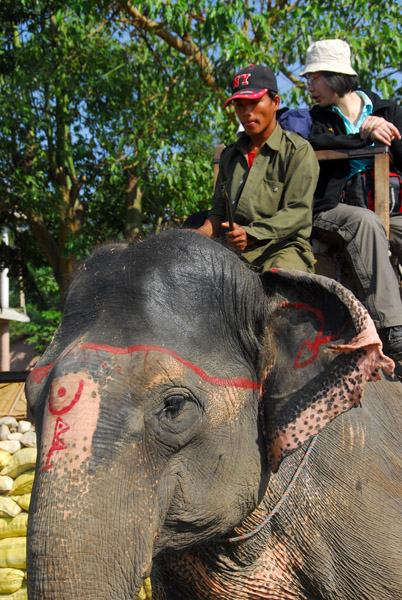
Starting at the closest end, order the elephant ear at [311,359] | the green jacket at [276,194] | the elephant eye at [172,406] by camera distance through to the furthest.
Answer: the elephant eye at [172,406] < the elephant ear at [311,359] < the green jacket at [276,194]

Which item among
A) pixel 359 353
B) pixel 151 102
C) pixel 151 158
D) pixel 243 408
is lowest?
pixel 243 408

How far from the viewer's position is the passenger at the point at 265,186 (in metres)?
2.54

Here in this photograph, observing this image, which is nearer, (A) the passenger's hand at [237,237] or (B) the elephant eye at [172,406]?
(B) the elephant eye at [172,406]

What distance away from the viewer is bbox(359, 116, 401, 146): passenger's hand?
10.5 feet

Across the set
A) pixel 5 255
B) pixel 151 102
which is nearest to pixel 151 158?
pixel 151 102

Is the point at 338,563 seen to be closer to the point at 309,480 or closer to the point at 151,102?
the point at 309,480

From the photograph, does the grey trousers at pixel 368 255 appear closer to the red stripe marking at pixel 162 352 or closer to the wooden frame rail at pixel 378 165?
the wooden frame rail at pixel 378 165

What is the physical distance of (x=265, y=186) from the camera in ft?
8.95

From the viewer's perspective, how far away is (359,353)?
1.99 metres

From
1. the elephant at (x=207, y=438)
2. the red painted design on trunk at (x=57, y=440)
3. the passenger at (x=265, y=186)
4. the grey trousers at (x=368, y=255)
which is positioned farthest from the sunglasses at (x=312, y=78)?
the red painted design on trunk at (x=57, y=440)

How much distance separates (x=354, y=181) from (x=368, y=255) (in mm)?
576

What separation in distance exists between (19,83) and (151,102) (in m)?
2.34

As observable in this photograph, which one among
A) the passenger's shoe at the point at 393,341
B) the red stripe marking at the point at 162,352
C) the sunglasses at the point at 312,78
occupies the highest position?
the sunglasses at the point at 312,78

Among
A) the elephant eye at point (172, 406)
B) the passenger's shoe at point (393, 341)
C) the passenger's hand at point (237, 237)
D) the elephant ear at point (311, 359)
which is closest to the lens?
the elephant eye at point (172, 406)
